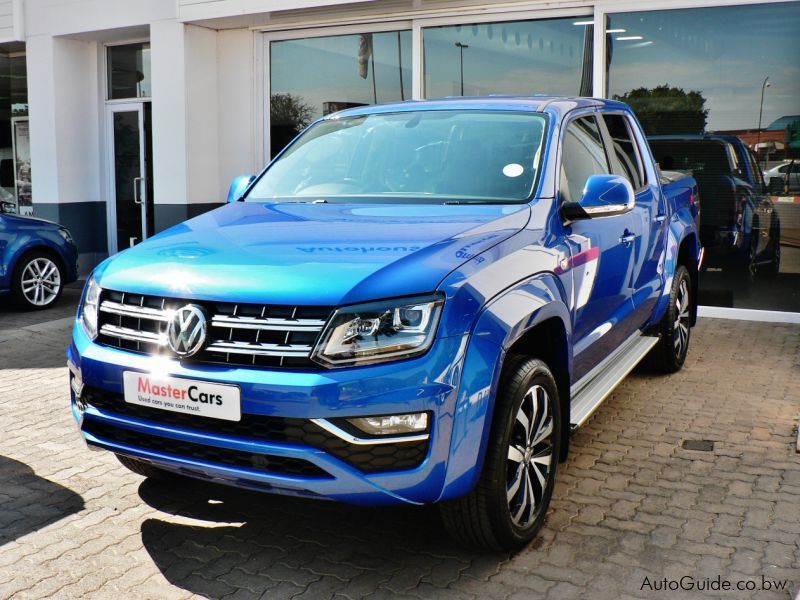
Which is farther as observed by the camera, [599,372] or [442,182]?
[599,372]

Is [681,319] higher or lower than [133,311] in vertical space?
lower

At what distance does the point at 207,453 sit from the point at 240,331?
0.48 m

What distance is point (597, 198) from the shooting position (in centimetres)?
409

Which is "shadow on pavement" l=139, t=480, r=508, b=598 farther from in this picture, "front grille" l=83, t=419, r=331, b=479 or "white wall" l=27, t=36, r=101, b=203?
"white wall" l=27, t=36, r=101, b=203

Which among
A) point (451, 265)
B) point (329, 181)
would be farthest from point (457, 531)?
point (329, 181)

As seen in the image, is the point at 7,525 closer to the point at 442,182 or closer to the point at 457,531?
the point at 457,531

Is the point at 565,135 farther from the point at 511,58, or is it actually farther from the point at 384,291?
the point at 511,58

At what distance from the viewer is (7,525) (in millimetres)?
3953

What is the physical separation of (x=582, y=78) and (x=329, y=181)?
235 inches

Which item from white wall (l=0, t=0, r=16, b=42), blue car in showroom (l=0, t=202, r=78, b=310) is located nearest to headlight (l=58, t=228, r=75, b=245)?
blue car in showroom (l=0, t=202, r=78, b=310)

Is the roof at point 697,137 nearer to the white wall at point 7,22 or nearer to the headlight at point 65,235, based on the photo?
the headlight at point 65,235

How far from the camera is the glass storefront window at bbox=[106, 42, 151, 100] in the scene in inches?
517

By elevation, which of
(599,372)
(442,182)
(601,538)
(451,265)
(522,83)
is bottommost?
(601,538)

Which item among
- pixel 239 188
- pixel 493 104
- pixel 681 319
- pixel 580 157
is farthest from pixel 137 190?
pixel 580 157
